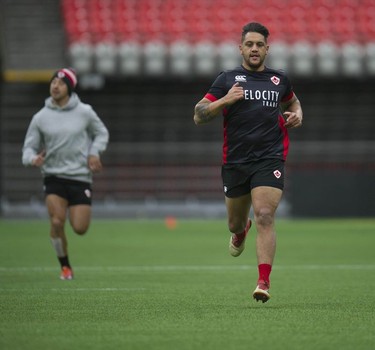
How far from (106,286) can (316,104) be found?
57.1ft

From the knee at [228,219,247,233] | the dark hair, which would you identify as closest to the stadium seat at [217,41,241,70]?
the knee at [228,219,247,233]

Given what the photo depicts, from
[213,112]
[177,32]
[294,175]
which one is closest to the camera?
[213,112]

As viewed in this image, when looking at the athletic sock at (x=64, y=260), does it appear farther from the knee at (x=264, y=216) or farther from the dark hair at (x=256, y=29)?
the dark hair at (x=256, y=29)

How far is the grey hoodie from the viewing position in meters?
11.4

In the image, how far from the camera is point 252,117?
860 cm

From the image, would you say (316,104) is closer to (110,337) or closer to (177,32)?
(177,32)

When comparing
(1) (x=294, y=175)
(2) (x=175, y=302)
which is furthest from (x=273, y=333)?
(1) (x=294, y=175)

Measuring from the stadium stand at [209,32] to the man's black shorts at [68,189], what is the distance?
47.2 ft

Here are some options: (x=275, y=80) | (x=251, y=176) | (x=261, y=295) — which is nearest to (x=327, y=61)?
(x=275, y=80)

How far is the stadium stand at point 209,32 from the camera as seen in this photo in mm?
25797

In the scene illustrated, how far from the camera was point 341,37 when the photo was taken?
88.1ft

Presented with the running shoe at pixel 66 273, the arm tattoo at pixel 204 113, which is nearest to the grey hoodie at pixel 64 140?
the running shoe at pixel 66 273

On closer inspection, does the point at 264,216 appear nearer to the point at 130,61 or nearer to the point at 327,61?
the point at 130,61

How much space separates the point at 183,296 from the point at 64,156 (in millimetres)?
2780
